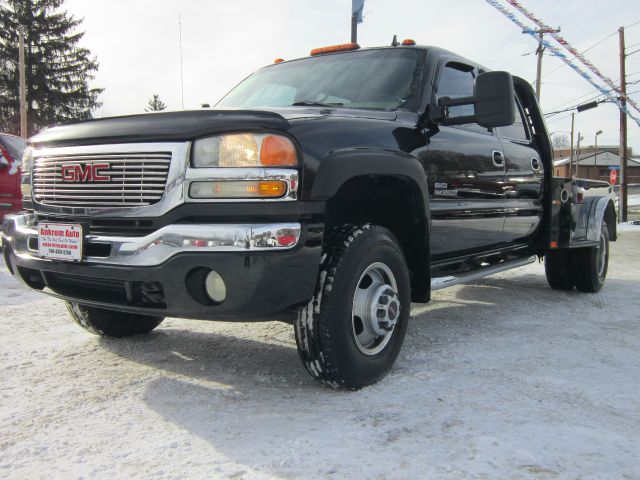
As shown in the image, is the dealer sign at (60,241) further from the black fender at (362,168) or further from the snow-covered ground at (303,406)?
the black fender at (362,168)

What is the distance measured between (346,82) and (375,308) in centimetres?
154

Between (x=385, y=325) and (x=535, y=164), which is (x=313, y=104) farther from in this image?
(x=535, y=164)

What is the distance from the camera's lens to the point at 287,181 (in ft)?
7.77

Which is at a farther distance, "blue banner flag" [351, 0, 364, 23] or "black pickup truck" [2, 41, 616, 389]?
"blue banner flag" [351, 0, 364, 23]

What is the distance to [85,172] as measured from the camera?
2.65 m

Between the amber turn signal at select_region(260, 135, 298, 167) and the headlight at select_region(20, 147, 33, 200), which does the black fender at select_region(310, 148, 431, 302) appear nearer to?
the amber turn signal at select_region(260, 135, 298, 167)

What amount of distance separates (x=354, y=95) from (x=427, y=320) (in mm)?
1769

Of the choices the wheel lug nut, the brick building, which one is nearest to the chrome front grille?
the wheel lug nut

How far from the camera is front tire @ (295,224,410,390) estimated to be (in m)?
2.55

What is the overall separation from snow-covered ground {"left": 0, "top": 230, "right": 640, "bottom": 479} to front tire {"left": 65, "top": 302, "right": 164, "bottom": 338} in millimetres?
93

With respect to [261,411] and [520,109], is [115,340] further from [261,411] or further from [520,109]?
[520,109]

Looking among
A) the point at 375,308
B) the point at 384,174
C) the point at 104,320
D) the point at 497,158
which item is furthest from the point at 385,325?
the point at 497,158

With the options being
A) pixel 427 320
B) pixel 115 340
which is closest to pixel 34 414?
pixel 115 340

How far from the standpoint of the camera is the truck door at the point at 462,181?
3.44 metres
